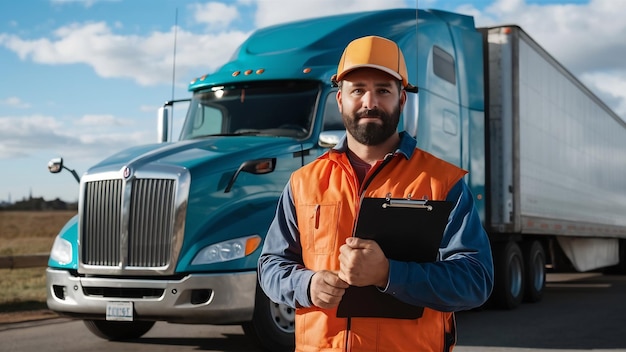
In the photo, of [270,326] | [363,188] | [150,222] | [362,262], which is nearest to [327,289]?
[362,262]

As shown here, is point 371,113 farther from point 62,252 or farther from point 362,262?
point 62,252

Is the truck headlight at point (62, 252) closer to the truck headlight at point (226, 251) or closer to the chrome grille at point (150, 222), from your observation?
the chrome grille at point (150, 222)

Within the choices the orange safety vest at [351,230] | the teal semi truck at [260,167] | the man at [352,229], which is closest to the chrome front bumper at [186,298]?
the teal semi truck at [260,167]

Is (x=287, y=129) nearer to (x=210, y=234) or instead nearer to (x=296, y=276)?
(x=210, y=234)

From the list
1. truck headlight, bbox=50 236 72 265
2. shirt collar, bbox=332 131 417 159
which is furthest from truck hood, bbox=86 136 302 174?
shirt collar, bbox=332 131 417 159

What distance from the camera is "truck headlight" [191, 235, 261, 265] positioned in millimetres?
7676

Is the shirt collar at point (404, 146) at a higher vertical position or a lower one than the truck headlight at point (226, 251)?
higher

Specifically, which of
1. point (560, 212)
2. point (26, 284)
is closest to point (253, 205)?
point (560, 212)

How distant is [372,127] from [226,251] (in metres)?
5.09

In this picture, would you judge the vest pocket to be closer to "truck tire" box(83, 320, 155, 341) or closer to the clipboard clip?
the clipboard clip

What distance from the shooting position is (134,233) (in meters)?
7.97

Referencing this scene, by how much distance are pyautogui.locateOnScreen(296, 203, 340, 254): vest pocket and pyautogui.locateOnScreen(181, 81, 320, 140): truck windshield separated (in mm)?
5962

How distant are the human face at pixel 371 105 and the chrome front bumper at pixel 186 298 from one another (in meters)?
5.01

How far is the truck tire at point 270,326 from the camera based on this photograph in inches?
310
